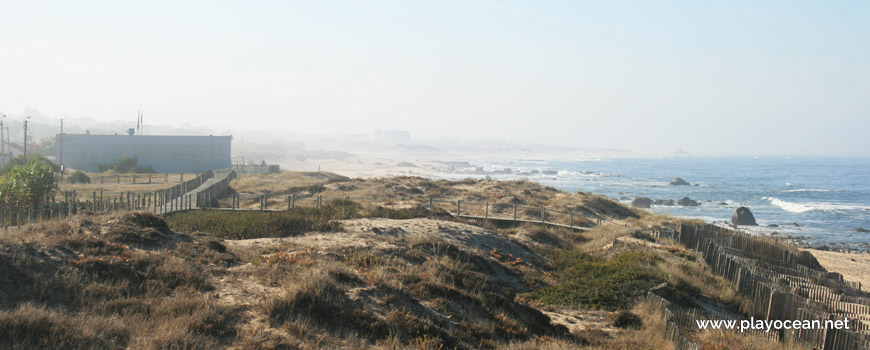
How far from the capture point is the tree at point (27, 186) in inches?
880

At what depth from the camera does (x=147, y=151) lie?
66.0 metres

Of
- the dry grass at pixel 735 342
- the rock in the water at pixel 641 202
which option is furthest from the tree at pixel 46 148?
the dry grass at pixel 735 342

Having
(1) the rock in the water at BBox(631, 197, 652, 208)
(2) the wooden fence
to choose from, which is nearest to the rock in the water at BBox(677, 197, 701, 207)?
(1) the rock in the water at BBox(631, 197, 652, 208)

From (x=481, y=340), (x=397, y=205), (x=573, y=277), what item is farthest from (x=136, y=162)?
(x=481, y=340)

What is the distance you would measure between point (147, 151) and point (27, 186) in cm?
4556

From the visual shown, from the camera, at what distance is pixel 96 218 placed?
15.3 meters

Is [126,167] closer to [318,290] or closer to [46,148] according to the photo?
[46,148]

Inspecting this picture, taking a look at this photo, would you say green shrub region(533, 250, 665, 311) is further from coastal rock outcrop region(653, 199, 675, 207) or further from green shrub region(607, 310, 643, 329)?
coastal rock outcrop region(653, 199, 675, 207)

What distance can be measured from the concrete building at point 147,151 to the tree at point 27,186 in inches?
1656

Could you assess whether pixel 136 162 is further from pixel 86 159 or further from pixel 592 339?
pixel 592 339

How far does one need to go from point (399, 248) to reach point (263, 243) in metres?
3.75

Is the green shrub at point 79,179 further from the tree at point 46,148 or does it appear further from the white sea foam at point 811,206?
the white sea foam at point 811,206

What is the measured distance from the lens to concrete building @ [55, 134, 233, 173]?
64750mm

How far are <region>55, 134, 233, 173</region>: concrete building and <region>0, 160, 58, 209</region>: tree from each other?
4206 centimetres
